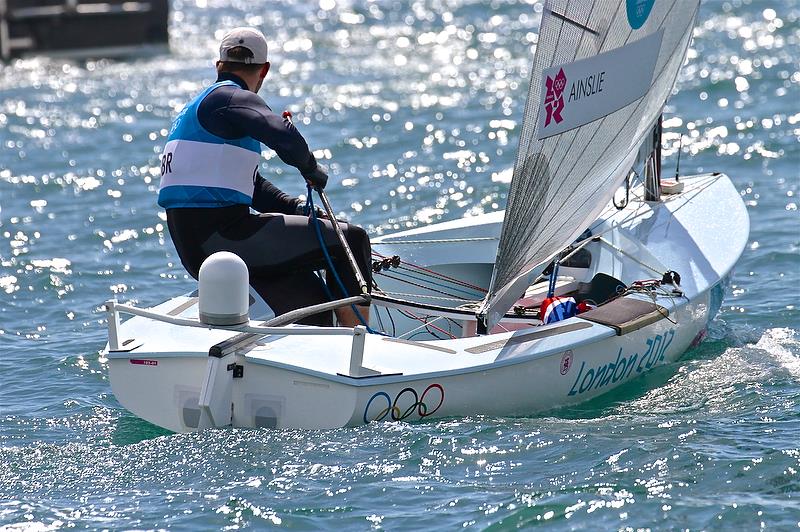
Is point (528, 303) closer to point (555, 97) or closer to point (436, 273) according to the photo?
point (436, 273)

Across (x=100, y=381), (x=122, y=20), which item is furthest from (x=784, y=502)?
(x=122, y=20)

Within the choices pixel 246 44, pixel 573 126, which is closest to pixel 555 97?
pixel 573 126

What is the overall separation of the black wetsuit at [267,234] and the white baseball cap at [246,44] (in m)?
0.09

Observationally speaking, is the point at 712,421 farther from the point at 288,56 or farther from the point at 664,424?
the point at 288,56

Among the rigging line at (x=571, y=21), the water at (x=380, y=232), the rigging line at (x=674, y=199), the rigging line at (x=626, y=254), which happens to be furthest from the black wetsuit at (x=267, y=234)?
the rigging line at (x=674, y=199)

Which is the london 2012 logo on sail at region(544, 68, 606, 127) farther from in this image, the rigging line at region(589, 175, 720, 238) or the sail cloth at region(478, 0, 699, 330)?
the rigging line at region(589, 175, 720, 238)

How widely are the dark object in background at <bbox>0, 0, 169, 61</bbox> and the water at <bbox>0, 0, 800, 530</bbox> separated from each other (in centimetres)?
A: 56

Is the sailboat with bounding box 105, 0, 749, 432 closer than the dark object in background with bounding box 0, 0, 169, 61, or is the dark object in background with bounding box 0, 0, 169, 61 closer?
the sailboat with bounding box 105, 0, 749, 432

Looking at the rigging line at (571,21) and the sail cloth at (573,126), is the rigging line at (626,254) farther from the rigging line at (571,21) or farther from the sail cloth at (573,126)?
the rigging line at (571,21)

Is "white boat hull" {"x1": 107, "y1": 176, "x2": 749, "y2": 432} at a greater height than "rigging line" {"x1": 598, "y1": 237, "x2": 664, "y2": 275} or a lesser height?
lesser

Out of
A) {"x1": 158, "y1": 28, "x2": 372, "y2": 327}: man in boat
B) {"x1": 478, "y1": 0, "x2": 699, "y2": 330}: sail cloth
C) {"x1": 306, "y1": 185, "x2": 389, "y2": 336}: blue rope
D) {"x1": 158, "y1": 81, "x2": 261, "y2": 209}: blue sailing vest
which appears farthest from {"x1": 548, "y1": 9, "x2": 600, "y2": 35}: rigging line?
{"x1": 158, "y1": 81, "x2": 261, "y2": 209}: blue sailing vest

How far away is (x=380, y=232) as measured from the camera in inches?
333

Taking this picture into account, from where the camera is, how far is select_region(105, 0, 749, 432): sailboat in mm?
4562

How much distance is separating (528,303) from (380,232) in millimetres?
2532
